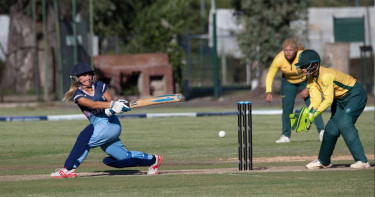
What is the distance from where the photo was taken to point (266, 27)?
3828 cm

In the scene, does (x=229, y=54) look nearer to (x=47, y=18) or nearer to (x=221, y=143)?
(x=47, y=18)

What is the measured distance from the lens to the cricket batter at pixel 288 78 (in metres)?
16.3

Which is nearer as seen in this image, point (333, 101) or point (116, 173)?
point (333, 101)

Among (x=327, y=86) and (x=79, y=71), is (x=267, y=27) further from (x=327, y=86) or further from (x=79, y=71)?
(x=79, y=71)

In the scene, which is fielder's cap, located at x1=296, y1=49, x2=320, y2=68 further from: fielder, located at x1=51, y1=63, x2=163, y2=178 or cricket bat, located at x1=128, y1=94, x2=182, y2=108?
fielder, located at x1=51, y1=63, x2=163, y2=178

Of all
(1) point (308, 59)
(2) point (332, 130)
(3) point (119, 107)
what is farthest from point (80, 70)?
(2) point (332, 130)

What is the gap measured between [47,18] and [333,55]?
13745 mm

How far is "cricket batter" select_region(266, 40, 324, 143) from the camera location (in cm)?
1634

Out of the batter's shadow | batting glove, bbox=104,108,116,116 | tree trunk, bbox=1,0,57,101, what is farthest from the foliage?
batting glove, bbox=104,108,116,116

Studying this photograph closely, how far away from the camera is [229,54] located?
5672cm

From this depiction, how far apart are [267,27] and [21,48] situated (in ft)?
39.4

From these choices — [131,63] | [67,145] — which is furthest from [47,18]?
[67,145]

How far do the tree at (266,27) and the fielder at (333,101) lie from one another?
25605mm

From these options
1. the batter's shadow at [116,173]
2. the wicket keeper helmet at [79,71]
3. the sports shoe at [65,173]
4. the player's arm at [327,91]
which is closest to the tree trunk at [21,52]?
the batter's shadow at [116,173]
